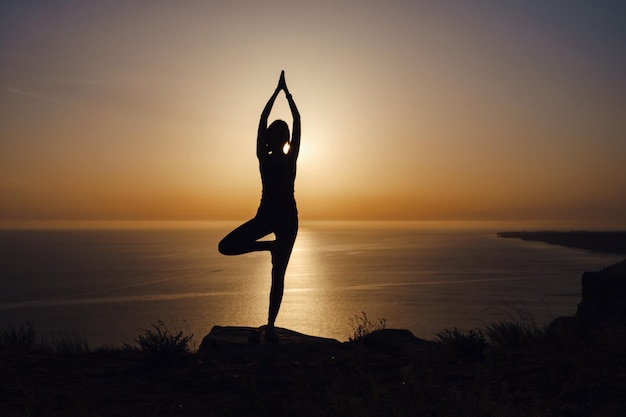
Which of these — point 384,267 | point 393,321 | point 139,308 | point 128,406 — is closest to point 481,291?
point 393,321

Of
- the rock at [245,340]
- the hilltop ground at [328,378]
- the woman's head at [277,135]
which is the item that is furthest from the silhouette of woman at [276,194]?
the hilltop ground at [328,378]

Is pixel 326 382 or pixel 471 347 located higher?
pixel 326 382

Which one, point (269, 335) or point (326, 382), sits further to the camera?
point (269, 335)

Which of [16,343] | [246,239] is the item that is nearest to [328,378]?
[246,239]

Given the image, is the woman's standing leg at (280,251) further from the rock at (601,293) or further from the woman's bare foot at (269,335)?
the rock at (601,293)

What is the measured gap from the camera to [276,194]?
7.88m

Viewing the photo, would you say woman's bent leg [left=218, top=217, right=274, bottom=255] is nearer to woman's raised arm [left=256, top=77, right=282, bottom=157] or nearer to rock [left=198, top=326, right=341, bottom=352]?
woman's raised arm [left=256, top=77, right=282, bottom=157]

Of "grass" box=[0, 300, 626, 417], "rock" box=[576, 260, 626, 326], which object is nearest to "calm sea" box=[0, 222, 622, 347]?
"rock" box=[576, 260, 626, 326]

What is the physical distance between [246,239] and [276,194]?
828mm

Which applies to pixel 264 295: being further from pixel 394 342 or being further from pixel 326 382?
pixel 326 382

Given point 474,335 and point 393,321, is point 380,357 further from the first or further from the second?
point 393,321

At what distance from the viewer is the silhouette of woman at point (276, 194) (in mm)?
7848

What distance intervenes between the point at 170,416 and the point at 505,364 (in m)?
4.10

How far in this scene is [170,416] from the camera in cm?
487
